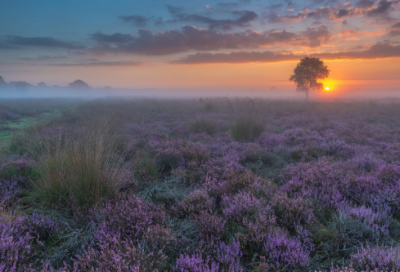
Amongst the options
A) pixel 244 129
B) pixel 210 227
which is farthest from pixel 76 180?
pixel 244 129

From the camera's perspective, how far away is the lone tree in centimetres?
4194

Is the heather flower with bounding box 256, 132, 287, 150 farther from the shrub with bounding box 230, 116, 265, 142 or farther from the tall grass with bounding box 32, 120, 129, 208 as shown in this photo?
the tall grass with bounding box 32, 120, 129, 208

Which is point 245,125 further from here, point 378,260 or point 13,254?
point 13,254

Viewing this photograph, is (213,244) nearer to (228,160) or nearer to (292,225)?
(292,225)

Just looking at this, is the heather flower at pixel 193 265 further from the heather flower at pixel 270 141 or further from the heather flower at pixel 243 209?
the heather flower at pixel 270 141

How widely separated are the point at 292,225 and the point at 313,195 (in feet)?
3.71

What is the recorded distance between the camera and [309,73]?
42.3 metres

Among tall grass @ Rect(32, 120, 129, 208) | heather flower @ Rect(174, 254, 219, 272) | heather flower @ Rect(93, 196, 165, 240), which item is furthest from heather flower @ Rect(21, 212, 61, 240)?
heather flower @ Rect(174, 254, 219, 272)

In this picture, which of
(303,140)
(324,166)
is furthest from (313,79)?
(324,166)

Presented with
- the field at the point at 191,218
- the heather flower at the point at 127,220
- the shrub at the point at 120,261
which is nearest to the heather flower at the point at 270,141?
the field at the point at 191,218

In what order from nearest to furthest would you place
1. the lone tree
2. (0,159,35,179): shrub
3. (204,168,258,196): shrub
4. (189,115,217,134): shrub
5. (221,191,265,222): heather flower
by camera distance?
(221,191,265,222): heather flower
(204,168,258,196): shrub
(0,159,35,179): shrub
(189,115,217,134): shrub
the lone tree

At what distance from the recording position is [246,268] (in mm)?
2266

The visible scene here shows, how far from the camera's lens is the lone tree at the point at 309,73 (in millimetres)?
41938

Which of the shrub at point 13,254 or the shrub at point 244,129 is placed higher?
the shrub at point 244,129
